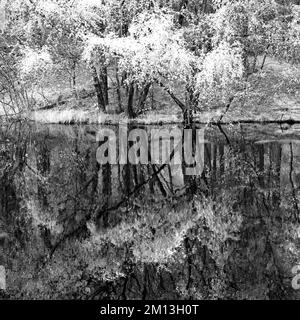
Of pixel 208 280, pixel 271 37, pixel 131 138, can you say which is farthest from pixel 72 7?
pixel 208 280

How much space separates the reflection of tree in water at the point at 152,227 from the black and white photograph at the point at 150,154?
0.04 m

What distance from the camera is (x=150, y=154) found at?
2308cm

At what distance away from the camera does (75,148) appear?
2417 centimetres

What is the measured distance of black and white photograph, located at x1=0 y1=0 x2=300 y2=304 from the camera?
10.4 meters

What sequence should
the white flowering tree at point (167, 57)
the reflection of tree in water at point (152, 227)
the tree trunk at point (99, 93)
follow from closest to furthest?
1. the reflection of tree in water at point (152, 227)
2. the white flowering tree at point (167, 57)
3. the tree trunk at point (99, 93)

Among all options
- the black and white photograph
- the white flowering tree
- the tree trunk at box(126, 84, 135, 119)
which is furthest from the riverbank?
the white flowering tree

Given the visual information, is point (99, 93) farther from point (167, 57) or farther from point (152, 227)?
point (152, 227)

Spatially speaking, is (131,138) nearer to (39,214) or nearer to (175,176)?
(175,176)

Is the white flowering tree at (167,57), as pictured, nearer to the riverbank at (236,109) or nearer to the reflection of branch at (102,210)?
the riverbank at (236,109)

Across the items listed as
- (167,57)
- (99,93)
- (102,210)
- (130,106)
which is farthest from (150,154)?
(99,93)

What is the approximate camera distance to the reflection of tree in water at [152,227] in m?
9.95

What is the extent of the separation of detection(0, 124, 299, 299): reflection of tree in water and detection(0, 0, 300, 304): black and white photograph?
0.04m

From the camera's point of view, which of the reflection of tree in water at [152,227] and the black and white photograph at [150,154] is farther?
the black and white photograph at [150,154]

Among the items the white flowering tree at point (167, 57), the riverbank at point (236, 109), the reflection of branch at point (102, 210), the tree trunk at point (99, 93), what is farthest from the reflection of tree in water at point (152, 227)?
the tree trunk at point (99, 93)
